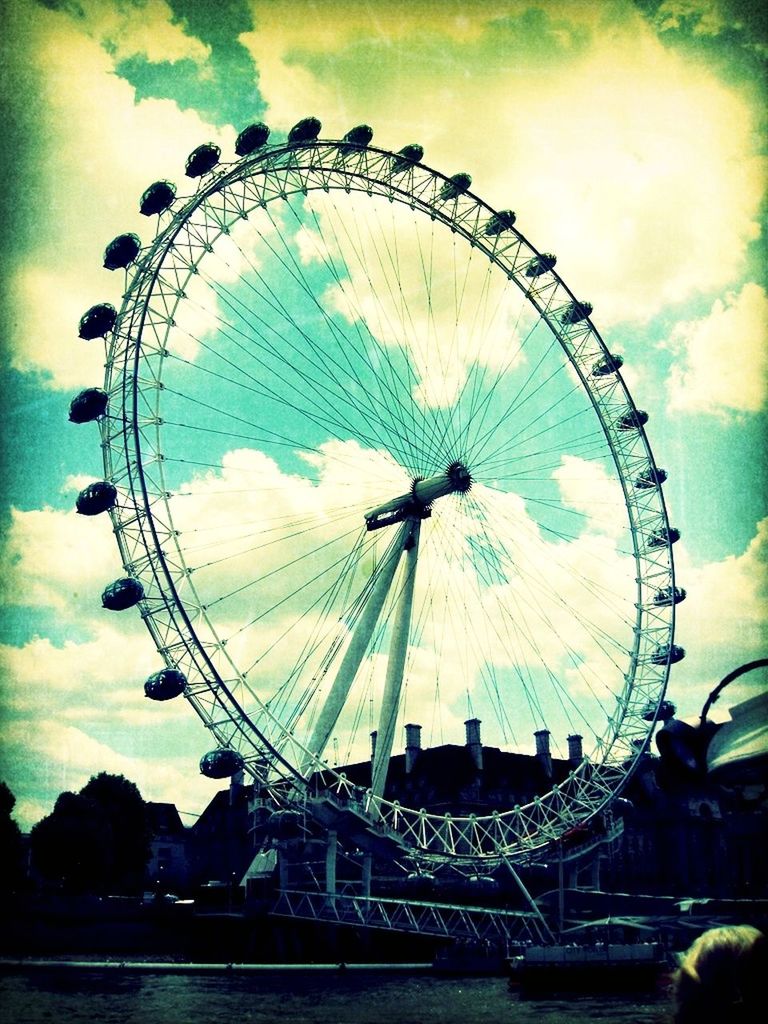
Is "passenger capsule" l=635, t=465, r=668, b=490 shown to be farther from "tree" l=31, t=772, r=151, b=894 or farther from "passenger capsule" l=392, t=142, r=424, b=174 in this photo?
"tree" l=31, t=772, r=151, b=894

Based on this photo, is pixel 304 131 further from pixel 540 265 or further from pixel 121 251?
pixel 540 265

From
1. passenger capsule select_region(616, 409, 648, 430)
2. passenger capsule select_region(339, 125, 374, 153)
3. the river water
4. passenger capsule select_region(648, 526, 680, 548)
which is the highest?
passenger capsule select_region(339, 125, 374, 153)

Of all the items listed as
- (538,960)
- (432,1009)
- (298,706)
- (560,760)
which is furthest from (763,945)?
(560,760)

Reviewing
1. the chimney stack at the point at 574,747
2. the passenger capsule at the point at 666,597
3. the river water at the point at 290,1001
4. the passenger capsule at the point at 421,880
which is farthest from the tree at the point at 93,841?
the passenger capsule at the point at 666,597

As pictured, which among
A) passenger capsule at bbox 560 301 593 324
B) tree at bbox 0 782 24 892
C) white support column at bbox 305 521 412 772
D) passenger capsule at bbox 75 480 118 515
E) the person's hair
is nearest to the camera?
the person's hair

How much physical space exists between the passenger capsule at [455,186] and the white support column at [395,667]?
1047 cm

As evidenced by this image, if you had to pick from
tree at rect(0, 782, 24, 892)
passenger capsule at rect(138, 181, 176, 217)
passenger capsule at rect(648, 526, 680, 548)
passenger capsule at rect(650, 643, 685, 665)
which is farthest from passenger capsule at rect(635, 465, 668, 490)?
tree at rect(0, 782, 24, 892)

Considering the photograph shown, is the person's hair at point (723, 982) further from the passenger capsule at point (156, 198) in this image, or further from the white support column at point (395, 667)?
the white support column at point (395, 667)

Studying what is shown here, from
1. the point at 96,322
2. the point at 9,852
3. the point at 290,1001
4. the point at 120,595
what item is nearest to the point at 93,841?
the point at 9,852

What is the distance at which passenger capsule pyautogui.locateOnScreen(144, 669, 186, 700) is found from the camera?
2131 centimetres

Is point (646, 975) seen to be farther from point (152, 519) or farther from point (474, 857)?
point (152, 519)

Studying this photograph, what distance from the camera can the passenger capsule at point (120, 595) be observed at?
21.4 metres

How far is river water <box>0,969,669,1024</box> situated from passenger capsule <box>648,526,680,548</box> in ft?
48.6

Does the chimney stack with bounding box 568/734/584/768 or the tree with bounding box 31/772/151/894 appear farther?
the chimney stack with bounding box 568/734/584/768
